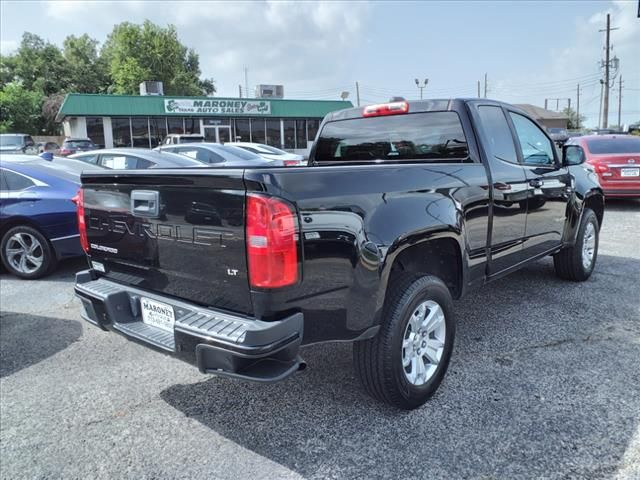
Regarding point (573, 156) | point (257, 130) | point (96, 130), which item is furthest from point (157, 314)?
point (257, 130)

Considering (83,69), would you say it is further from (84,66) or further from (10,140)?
(10,140)

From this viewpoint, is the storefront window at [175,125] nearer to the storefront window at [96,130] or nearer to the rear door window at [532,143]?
the storefront window at [96,130]

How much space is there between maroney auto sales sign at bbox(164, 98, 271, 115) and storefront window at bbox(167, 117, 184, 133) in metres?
0.83

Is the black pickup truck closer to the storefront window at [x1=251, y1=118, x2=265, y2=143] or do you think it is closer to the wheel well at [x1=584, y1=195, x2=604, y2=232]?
the wheel well at [x1=584, y1=195, x2=604, y2=232]

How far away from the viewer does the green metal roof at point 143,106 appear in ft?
94.1

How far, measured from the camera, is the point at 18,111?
166ft

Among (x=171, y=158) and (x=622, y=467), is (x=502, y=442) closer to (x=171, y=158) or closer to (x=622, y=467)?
(x=622, y=467)

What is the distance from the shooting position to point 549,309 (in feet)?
15.3

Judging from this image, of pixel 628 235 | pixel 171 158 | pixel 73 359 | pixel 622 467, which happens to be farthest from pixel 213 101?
pixel 622 467

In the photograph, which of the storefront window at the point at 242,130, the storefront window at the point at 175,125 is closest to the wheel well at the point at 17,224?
the storefront window at the point at 175,125

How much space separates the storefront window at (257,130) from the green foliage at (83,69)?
922 inches

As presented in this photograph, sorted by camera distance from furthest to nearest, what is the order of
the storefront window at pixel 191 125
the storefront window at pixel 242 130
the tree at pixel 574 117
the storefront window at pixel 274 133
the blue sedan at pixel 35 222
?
1. the tree at pixel 574 117
2. the storefront window at pixel 274 133
3. the storefront window at pixel 242 130
4. the storefront window at pixel 191 125
5. the blue sedan at pixel 35 222

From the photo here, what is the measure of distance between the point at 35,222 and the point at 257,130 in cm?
2946

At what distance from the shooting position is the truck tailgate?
2.35 m
